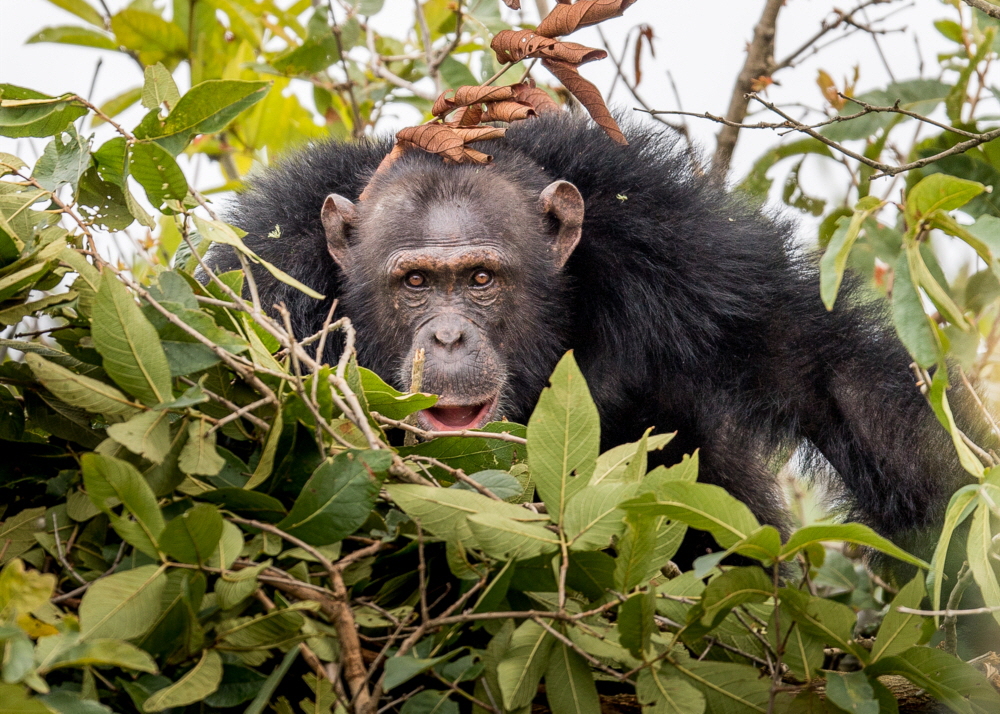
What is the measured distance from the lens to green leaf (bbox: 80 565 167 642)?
1.69 meters

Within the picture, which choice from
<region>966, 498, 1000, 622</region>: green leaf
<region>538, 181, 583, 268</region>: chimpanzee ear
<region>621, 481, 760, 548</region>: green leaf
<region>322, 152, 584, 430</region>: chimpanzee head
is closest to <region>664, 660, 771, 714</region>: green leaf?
<region>621, 481, 760, 548</region>: green leaf

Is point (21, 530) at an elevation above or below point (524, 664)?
above

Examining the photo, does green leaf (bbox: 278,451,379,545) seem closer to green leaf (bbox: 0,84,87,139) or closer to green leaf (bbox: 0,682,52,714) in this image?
green leaf (bbox: 0,682,52,714)

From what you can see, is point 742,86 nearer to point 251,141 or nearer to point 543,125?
point 543,125

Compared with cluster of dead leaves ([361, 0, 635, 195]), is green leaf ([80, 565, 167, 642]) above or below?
below

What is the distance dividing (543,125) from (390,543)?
2.55 m

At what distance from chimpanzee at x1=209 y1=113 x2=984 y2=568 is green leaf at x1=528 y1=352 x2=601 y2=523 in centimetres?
151

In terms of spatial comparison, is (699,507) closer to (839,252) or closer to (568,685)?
(568,685)

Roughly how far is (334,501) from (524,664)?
0.48m

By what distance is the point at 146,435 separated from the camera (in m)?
1.93

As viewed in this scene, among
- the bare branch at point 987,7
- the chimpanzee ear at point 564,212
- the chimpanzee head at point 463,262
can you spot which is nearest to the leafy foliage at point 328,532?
the bare branch at point 987,7

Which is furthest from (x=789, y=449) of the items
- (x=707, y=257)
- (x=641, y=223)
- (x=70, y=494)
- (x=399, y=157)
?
(x=70, y=494)

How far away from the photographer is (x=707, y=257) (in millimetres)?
3910

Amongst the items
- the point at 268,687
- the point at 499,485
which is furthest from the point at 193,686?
the point at 499,485
